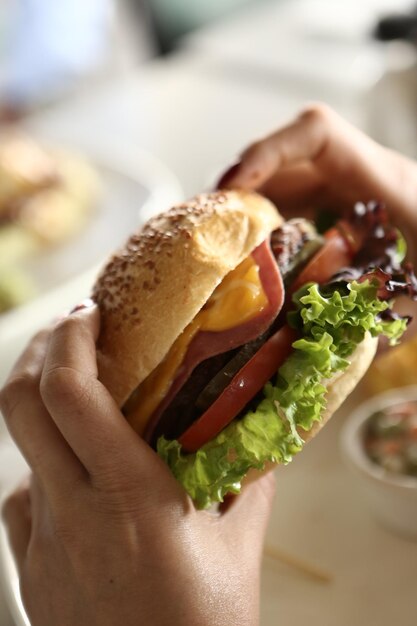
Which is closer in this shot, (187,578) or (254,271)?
(187,578)

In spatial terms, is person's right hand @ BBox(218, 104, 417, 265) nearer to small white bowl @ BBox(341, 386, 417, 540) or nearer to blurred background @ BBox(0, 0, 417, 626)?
blurred background @ BBox(0, 0, 417, 626)

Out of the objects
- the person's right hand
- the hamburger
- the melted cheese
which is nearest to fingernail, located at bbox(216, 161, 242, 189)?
the person's right hand

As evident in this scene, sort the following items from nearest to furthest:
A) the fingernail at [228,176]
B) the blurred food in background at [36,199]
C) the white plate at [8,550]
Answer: the white plate at [8,550] < the fingernail at [228,176] < the blurred food in background at [36,199]

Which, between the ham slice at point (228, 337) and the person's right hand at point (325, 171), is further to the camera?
the person's right hand at point (325, 171)

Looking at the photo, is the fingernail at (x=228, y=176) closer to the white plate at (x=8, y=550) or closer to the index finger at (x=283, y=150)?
the index finger at (x=283, y=150)

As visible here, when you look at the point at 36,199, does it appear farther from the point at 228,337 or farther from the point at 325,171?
the point at 228,337

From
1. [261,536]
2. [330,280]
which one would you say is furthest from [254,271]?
[261,536]

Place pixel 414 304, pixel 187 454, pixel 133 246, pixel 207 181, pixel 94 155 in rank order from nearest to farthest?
pixel 187 454, pixel 133 246, pixel 414 304, pixel 207 181, pixel 94 155

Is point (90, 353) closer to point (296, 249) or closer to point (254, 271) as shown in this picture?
point (254, 271)

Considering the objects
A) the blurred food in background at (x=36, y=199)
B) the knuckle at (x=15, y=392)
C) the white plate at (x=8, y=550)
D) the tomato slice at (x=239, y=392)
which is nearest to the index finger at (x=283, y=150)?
the tomato slice at (x=239, y=392)
